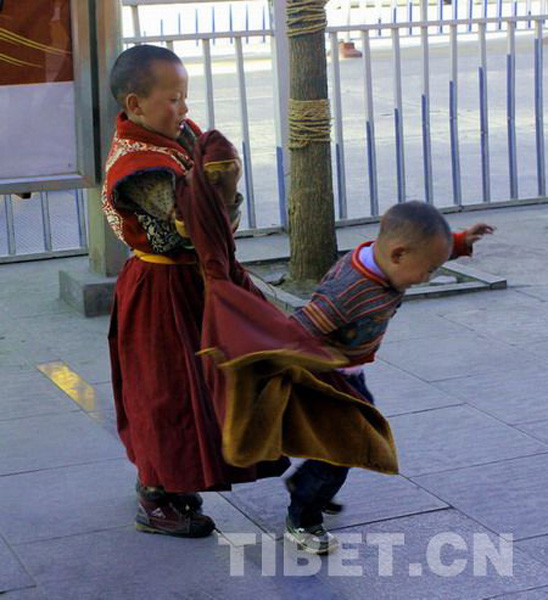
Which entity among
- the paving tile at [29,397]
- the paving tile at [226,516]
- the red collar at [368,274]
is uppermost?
the red collar at [368,274]

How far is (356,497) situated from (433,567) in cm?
59

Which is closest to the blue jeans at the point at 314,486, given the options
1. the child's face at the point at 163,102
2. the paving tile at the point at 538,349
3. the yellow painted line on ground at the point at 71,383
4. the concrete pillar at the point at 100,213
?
the child's face at the point at 163,102

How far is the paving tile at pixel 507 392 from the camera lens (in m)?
5.29

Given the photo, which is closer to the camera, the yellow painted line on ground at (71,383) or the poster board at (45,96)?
the yellow painted line on ground at (71,383)

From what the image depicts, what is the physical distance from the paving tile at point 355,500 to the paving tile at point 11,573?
80 centimetres

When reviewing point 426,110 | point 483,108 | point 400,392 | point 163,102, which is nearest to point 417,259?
point 163,102

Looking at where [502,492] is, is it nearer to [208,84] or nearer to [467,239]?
[467,239]

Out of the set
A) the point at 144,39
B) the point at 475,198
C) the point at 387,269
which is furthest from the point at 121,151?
the point at 475,198

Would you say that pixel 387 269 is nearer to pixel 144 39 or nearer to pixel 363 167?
pixel 144 39

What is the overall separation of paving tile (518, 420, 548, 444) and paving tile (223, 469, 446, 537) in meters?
0.68

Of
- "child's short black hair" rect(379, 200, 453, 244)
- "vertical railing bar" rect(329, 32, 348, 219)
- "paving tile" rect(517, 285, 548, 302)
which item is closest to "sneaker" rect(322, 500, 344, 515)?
"child's short black hair" rect(379, 200, 453, 244)

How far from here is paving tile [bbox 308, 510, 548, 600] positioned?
151 inches

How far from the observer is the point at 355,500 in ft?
14.7
